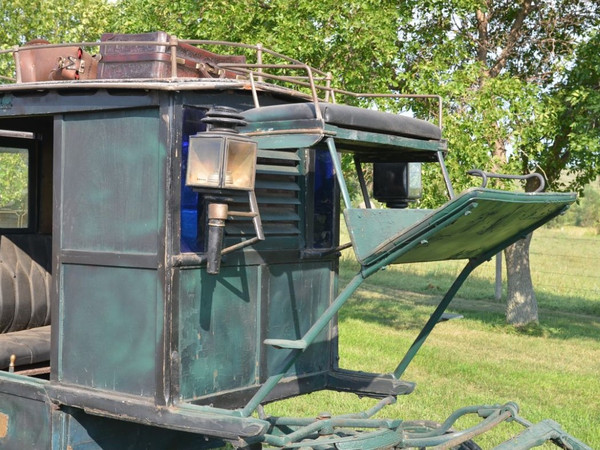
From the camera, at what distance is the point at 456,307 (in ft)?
51.2

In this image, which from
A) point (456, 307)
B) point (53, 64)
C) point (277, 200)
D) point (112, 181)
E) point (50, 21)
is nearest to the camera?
point (112, 181)

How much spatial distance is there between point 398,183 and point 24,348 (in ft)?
8.26

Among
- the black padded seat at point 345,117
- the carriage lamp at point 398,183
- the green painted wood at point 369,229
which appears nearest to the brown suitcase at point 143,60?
the black padded seat at point 345,117

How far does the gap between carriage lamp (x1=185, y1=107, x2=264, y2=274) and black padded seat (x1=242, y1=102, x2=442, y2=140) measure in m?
0.15

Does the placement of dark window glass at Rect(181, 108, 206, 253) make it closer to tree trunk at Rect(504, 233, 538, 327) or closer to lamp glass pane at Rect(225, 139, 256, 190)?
lamp glass pane at Rect(225, 139, 256, 190)

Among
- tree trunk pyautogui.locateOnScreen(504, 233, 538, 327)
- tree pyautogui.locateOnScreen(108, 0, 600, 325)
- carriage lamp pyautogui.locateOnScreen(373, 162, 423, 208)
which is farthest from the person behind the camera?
tree trunk pyautogui.locateOnScreen(504, 233, 538, 327)

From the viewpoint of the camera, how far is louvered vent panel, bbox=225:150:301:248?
4.38 m

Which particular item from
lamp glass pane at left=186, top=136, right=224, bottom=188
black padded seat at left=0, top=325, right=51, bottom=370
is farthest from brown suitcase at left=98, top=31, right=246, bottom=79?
black padded seat at left=0, top=325, right=51, bottom=370

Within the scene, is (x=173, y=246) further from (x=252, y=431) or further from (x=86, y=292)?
(x=252, y=431)

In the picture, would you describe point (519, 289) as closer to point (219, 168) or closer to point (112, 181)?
point (112, 181)

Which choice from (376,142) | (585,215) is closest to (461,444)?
(376,142)

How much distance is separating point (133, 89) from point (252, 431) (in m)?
1.68

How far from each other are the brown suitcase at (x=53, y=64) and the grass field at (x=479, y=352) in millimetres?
3895

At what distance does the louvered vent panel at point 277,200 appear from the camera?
438 centimetres
